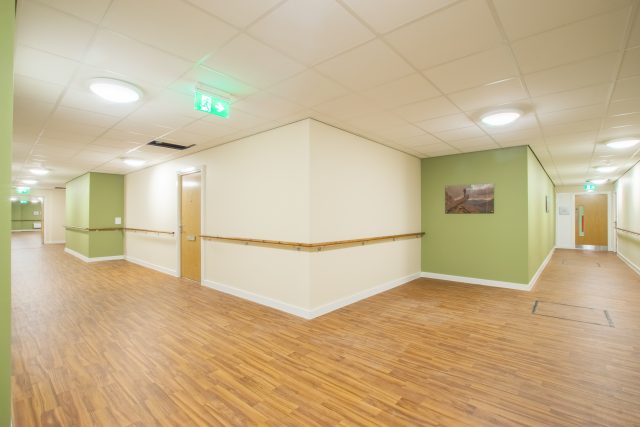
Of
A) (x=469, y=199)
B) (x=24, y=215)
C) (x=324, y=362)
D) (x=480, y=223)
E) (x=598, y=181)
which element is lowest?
(x=324, y=362)

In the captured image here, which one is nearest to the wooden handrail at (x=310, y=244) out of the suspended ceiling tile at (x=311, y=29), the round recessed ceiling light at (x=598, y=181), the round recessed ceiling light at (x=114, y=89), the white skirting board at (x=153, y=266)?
the white skirting board at (x=153, y=266)

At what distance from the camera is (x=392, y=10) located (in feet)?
6.63

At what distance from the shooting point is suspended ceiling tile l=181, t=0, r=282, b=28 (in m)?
1.95

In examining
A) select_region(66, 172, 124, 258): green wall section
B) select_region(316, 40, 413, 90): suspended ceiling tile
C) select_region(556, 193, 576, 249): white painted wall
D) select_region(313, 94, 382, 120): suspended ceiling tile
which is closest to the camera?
select_region(316, 40, 413, 90): suspended ceiling tile

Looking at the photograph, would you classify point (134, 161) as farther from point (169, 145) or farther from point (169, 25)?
point (169, 25)

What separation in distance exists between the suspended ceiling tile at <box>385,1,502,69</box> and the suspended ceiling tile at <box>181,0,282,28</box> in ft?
3.28

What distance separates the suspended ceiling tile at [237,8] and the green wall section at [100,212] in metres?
9.48

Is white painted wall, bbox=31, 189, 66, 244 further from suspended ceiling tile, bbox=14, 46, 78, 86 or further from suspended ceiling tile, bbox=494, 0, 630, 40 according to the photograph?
suspended ceiling tile, bbox=494, 0, 630, 40

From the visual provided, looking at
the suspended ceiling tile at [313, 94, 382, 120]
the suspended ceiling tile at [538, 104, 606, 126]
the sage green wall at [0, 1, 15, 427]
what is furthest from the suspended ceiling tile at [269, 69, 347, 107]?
the suspended ceiling tile at [538, 104, 606, 126]

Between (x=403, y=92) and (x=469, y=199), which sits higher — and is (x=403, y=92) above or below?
above

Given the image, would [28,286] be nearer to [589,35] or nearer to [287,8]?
[287,8]

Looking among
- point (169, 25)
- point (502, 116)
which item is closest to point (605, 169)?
point (502, 116)

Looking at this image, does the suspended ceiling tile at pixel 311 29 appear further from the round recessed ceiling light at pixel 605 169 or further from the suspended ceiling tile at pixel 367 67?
the round recessed ceiling light at pixel 605 169

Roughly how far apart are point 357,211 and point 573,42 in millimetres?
3378
